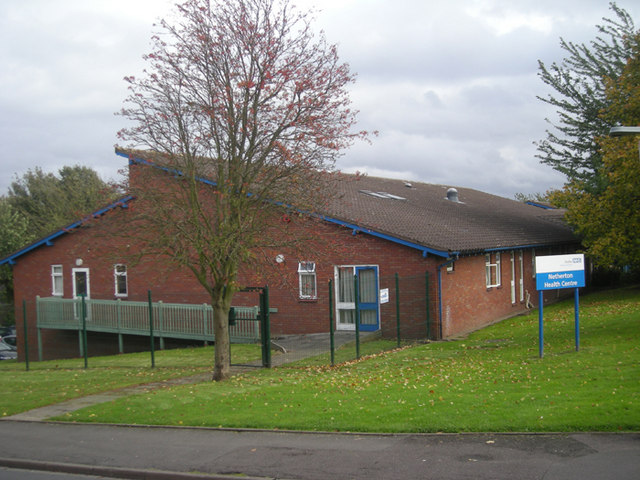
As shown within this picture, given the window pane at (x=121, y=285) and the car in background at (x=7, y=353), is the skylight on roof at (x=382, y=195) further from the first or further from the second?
the car in background at (x=7, y=353)

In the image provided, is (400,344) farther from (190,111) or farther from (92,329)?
(92,329)

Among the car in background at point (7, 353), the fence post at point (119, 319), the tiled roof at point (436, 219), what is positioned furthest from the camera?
the car in background at point (7, 353)

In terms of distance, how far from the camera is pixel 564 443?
735cm

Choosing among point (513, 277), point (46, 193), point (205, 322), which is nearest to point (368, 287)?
point (205, 322)

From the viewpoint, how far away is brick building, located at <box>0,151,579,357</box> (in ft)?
49.3

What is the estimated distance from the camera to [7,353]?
90.3 ft

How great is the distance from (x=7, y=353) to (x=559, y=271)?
2328 centimetres

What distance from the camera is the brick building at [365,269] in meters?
15.0

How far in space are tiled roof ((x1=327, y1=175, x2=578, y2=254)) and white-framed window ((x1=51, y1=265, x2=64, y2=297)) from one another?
39.0ft

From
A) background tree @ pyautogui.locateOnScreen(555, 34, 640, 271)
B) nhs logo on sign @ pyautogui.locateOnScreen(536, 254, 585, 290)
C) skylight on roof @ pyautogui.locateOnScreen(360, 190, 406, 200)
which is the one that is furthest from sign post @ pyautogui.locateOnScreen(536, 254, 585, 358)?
skylight on roof @ pyautogui.locateOnScreen(360, 190, 406, 200)

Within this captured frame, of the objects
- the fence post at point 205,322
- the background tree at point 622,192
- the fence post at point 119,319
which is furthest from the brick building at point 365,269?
the background tree at point 622,192

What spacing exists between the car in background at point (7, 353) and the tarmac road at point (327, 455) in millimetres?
19958

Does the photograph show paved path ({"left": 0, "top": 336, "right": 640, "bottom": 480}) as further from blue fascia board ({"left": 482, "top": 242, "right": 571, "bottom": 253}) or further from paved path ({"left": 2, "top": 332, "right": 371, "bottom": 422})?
blue fascia board ({"left": 482, "top": 242, "right": 571, "bottom": 253})

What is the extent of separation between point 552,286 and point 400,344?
5512mm
